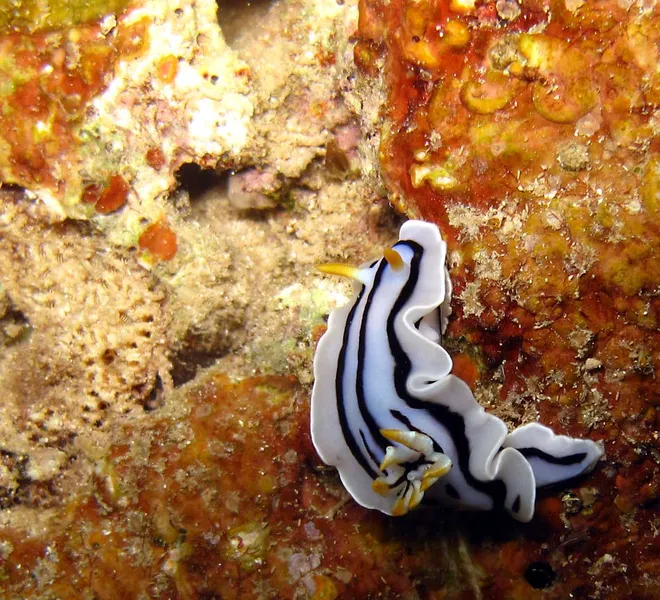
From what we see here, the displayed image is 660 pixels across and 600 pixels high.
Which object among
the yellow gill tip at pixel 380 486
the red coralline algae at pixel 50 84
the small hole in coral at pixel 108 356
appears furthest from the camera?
the small hole in coral at pixel 108 356

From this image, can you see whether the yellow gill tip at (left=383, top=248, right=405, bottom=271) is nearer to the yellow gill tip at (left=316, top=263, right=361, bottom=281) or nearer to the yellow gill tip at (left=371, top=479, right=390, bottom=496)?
the yellow gill tip at (left=316, top=263, right=361, bottom=281)

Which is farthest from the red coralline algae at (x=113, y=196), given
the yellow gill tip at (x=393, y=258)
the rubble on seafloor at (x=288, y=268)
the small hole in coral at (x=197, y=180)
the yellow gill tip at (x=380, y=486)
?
the yellow gill tip at (x=380, y=486)

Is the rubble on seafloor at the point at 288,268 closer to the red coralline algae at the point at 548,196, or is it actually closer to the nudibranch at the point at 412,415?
the red coralline algae at the point at 548,196

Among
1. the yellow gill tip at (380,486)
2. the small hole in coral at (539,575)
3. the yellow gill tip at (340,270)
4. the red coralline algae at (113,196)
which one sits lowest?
the small hole in coral at (539,575)

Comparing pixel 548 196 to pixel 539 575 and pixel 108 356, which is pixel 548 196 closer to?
pixel 539 575

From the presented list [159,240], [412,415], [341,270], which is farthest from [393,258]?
[159,240]

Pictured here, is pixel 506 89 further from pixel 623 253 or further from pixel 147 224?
pixel 147 224

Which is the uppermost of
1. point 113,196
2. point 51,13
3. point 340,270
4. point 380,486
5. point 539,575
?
point 51,13
